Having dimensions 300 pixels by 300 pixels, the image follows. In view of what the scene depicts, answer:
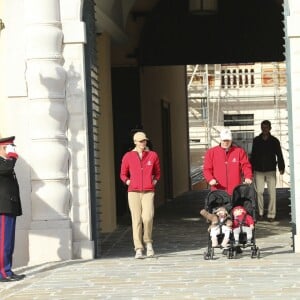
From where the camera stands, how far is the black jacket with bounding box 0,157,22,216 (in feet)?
34.2

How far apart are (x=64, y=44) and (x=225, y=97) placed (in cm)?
2688

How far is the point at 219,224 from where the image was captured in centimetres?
1149

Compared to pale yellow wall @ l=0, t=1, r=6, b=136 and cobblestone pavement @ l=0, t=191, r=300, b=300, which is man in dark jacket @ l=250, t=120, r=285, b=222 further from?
pale yellow wall @ l=0, t=1, r=6, b=136

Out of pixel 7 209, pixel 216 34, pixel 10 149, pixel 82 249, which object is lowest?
pixel 82 249

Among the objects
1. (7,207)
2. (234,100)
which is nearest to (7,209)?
(7,207)

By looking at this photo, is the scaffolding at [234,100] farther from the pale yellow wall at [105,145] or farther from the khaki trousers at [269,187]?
the pale yellow wall at [105,145]

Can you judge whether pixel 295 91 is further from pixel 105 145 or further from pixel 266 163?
pixel 266 163

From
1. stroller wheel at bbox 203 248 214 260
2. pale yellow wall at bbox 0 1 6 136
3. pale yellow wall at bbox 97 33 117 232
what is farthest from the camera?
pale yellow wall at bbox 97 33 117 232

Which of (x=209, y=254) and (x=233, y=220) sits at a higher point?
(x=233, y=220)

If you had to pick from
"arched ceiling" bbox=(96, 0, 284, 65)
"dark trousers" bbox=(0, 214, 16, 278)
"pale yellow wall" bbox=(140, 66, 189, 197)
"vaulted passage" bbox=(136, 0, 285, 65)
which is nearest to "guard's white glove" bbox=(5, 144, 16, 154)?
"dark trousers" bbox=(0, 214, 16, 278)

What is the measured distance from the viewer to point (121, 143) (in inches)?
731

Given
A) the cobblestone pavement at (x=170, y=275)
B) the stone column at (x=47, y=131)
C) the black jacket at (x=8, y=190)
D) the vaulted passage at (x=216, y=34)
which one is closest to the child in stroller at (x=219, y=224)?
the cobblestone pavement at (x=170, y=275)

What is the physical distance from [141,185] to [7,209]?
2.02 m

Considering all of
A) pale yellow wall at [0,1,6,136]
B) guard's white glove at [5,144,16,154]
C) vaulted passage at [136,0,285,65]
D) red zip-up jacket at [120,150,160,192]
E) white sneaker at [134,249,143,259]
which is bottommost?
white sneaker at [134,249,143,259]
